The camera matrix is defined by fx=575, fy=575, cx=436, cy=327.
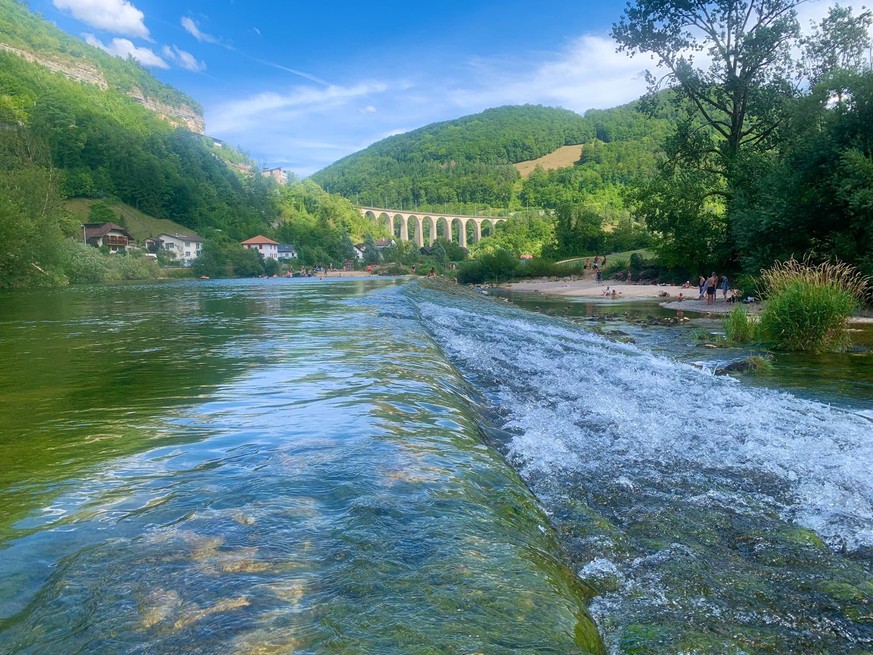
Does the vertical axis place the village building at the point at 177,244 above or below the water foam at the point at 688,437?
above

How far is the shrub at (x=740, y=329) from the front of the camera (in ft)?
50.4

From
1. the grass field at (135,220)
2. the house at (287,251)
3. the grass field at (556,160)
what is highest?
the grass field at (556,160)

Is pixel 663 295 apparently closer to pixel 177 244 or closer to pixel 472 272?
pixel 472 272

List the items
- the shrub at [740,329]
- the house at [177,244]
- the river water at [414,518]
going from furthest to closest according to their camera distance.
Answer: the house at [177,244]
the shrub at [740,329]
the river water at [414,518]

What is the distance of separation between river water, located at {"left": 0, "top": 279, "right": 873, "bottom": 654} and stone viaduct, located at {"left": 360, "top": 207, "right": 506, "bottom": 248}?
6467 inches

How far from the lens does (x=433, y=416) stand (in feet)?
18.7

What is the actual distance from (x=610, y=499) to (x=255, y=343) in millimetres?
8627

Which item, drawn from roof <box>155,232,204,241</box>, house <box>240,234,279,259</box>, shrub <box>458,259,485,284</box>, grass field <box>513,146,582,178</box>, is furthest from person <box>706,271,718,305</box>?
grass field <box>513,146,582,178</box>

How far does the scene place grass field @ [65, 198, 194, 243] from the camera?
113 meters

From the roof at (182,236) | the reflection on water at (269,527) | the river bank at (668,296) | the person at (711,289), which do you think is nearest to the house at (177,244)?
the roof at (182,236)

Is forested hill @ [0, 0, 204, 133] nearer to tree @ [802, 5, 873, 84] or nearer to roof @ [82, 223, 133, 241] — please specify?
roof @ [82, 223, 133, 241]

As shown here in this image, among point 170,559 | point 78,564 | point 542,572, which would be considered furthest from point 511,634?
point 78,564

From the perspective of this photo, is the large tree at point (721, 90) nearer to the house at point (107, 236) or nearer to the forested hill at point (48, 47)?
the house at point (107, 236)

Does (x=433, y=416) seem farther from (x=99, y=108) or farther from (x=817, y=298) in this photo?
(x=99, y=108)
